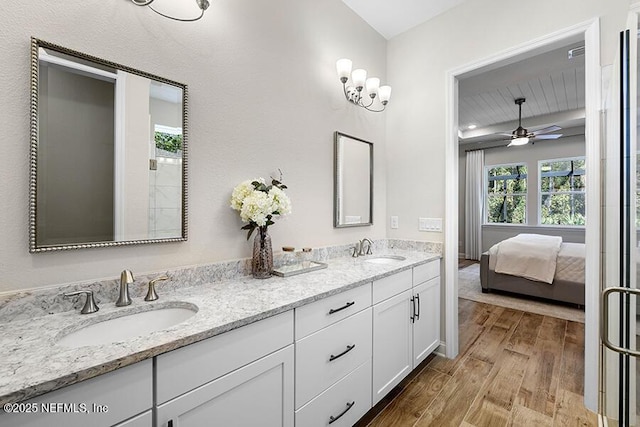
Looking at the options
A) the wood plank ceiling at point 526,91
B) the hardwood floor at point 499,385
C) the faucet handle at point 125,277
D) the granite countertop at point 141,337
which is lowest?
the hardwood floor at point 499,385

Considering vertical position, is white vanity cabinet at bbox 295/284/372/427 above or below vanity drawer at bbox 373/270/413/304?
below

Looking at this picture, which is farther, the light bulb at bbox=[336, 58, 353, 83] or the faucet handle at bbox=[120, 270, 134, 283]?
the light bulb at bbox=[336, 58, 353, 83]

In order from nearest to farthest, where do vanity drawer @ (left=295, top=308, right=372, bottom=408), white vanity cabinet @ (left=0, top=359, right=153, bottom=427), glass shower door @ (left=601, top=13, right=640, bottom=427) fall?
white vanity cabinet @ (left=0, top=359, right=153, bottom=427) → glass shower door @ (left=601, top=13, right=640, bottom=427) → vanity drawer @ (left=295, top=308, right=372, bottom=408)

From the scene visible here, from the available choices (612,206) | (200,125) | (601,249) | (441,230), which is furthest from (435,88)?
(200,125)

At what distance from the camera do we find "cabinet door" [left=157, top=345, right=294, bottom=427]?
33.3 inches

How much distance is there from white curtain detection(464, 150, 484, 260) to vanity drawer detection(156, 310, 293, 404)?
6541mm

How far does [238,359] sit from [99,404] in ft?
1.27

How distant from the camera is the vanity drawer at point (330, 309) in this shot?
3.97ft

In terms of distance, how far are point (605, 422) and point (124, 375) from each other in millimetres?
2365

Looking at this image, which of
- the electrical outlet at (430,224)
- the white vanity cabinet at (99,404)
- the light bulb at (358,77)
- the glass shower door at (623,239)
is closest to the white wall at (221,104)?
the light bulb at (358,77)

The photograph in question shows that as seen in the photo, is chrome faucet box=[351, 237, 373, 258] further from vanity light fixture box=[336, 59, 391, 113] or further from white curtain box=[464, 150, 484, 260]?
white curtain box=[464, 150, 484, 260]

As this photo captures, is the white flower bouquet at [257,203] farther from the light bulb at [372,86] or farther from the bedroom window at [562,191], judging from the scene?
the bedroom window at [562,191]

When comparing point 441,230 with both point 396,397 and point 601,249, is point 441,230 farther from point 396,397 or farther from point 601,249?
point 396,397

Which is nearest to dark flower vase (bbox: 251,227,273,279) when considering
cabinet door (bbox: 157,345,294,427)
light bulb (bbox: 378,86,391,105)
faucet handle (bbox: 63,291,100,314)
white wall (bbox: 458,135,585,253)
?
cabinet door (bbox: 157,345,294,427)
